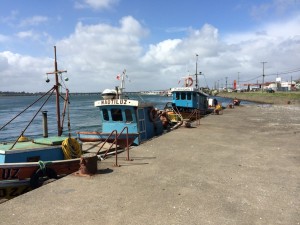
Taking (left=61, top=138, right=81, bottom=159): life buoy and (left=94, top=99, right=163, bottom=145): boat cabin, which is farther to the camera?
(left=94, top=99, right=163, bottom=145): boat cabin

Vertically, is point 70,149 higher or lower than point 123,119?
lower

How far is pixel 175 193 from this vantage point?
730cm

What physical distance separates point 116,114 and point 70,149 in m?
5.25

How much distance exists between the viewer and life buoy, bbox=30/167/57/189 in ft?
30.0

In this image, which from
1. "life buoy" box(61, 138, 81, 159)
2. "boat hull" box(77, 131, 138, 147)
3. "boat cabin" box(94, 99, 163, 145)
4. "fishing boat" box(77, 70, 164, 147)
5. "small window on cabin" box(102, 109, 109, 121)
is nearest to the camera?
"life buoy" box(61, 138, 81, 159)

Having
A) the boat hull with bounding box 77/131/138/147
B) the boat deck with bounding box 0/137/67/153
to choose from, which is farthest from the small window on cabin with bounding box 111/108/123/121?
the boat deck with bounding box 0/137/67/153

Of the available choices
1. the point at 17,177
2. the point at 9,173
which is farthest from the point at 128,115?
the point at 9,173

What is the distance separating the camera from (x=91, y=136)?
14.7m

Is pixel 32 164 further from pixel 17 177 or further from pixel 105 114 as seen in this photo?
pixel 105 114

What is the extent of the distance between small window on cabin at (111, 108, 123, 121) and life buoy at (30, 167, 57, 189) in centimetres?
659

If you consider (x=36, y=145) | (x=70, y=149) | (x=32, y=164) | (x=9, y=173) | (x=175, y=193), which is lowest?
(x=175, y=193)

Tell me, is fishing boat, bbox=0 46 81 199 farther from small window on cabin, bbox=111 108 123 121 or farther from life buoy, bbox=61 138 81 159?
small window on cabin, bbox=111 108 123 121

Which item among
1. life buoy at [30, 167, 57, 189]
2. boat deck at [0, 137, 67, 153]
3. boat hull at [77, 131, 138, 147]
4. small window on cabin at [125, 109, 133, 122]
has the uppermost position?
small window on cabin at [125, 109, 133, 122]

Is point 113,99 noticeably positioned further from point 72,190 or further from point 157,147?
point 72,190
